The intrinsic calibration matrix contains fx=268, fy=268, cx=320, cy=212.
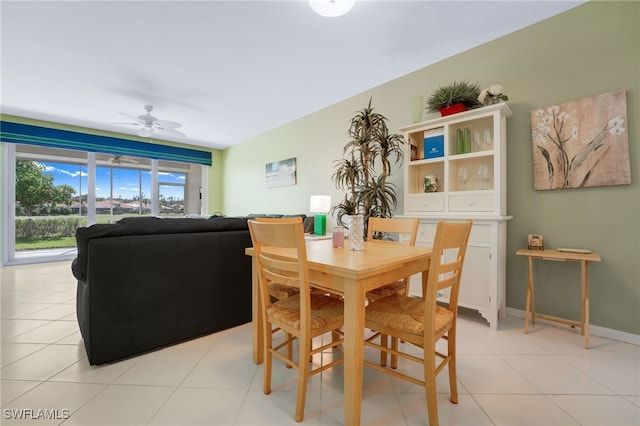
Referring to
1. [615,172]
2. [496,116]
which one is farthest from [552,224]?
[496,116]

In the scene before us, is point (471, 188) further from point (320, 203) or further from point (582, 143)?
point (320, 203)

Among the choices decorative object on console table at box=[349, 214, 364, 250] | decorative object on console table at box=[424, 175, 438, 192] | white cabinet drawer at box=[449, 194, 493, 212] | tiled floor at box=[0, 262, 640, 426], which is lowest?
tiled floor at box=[0, 262, 640, 426]

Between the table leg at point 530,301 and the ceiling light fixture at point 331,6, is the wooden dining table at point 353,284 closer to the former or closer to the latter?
the table leg at point 530,301

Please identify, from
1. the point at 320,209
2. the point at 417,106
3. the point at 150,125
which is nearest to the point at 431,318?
the point at 417,106

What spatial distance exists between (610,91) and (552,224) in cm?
108

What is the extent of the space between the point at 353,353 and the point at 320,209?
2781 mm

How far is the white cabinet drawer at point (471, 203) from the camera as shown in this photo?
7.69ft

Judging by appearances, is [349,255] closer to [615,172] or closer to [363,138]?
[363,138]

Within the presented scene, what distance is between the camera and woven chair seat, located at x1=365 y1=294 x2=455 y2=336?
1217 millimetres

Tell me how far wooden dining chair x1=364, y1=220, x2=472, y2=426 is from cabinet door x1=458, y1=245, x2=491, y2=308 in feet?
3.82

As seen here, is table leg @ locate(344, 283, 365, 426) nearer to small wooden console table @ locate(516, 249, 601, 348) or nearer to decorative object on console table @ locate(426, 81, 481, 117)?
small wooden console table @ locate(516, 249, 601, 348)

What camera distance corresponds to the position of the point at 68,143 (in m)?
5.02

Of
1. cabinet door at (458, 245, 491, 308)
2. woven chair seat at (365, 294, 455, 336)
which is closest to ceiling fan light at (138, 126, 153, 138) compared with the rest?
woven chair seat at (365, 294, 455, 336)

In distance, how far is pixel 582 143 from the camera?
214 cm
